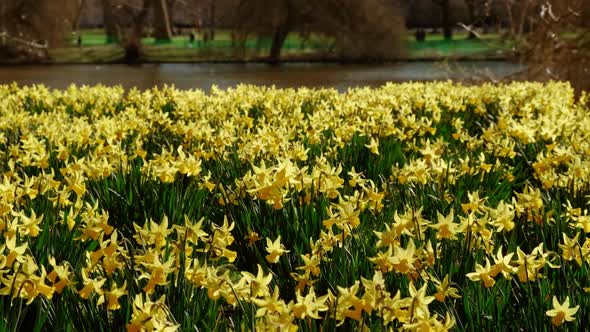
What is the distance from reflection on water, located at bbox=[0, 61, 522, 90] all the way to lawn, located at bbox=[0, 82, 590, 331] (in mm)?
15984

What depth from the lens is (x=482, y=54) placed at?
35.5 m

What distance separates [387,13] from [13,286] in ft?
97.5

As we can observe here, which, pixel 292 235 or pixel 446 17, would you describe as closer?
pixel 292 235

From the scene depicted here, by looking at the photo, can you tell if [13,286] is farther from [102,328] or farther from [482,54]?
[482,54]

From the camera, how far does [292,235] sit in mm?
3047

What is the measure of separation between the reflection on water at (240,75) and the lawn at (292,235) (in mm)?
15984

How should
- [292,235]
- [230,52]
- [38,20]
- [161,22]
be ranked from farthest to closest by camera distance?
[161,22]
[230,52]
[38,20]
[292,235]

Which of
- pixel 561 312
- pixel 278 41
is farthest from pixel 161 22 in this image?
pixel 561 312

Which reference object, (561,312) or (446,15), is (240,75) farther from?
(561,312)

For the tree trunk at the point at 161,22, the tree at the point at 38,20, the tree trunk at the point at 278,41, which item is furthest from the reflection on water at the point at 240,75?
the tree trunk at the point at 161,22

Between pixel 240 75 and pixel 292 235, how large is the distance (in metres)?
22.1

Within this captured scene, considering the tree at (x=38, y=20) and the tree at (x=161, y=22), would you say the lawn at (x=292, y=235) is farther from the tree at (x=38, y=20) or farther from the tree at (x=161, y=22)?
the tree at (x=161, y=22)

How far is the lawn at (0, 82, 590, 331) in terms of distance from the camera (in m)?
2.09

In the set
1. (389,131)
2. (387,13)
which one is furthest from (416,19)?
(389,131)
